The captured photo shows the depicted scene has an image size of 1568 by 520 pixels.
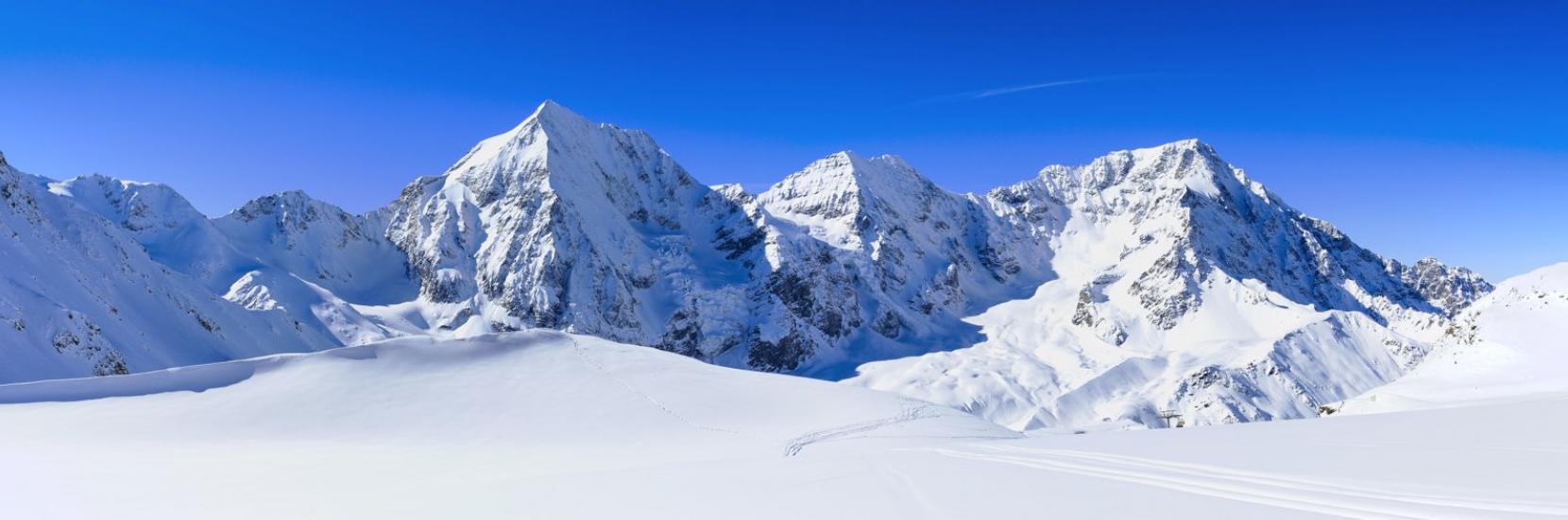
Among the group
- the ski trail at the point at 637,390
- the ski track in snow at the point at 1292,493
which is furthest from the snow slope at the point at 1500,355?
the ski trail at the point at 637,390

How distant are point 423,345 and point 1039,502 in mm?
30250

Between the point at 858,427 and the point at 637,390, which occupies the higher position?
the point at 637,390

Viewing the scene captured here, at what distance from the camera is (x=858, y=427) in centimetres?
3028

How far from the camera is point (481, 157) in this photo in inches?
7584

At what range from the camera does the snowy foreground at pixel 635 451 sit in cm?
1192

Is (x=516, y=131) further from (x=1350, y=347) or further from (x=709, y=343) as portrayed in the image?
(x=1350, y=347)

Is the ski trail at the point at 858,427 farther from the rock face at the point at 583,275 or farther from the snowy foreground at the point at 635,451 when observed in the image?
the rock face at the point at 583,275

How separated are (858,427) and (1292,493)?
19.6 meters

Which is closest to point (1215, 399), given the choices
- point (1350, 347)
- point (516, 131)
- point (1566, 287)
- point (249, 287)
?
point (1350, 347)

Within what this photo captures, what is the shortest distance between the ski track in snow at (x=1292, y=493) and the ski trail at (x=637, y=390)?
15.0 meters

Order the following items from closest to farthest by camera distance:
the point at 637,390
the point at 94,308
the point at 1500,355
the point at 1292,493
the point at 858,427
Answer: the point at 1292,493, the point at 858,427, the point at 637,390, the point at 1500,355, the point at 94,308

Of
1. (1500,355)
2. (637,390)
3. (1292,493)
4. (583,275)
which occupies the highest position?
(583,275)

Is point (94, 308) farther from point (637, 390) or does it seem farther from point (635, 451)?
point (635, 451)

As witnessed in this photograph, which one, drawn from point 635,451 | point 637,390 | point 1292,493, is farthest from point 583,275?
point 1292,493
